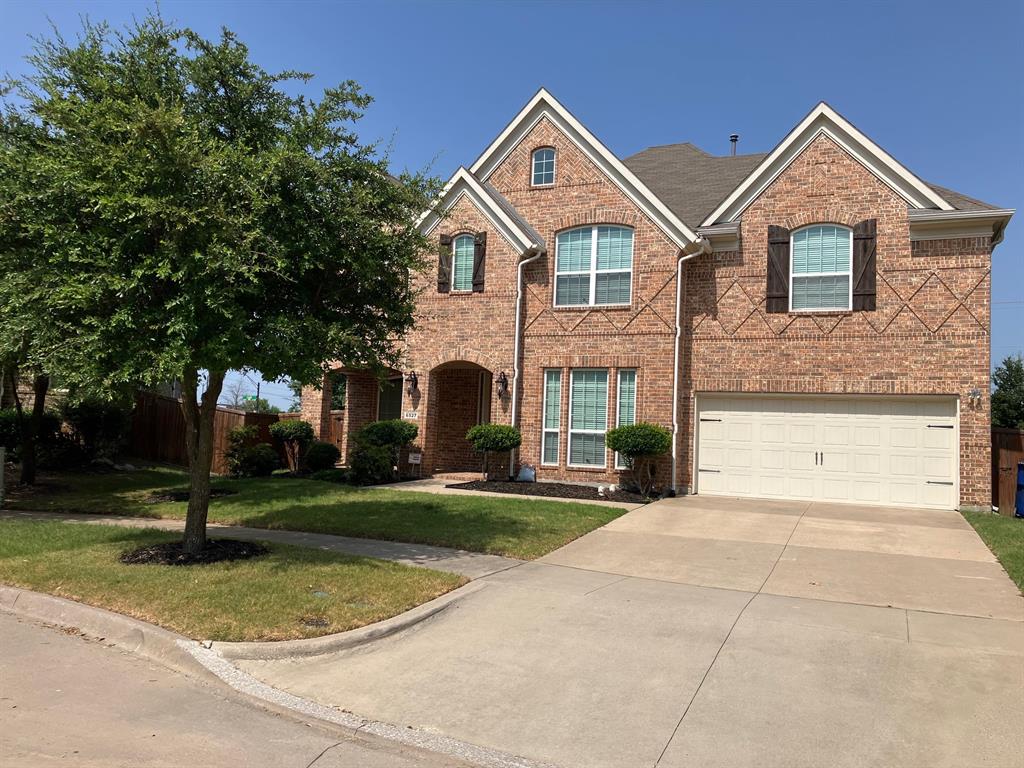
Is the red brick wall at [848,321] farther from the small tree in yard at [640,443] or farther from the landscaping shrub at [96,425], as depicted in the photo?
the landscaping shrub at [96,425]

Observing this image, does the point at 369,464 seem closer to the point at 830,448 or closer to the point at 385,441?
the point at 385,441

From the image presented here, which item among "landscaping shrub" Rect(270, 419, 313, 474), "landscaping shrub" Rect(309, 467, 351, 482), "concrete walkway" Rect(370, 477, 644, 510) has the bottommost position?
"concrete walkway" Rect(370, 477, 644, 510)

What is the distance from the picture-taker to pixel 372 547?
941 cm

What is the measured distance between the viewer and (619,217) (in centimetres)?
1636

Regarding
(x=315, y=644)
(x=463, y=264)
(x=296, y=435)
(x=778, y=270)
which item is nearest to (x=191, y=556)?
(x=315, y=644)

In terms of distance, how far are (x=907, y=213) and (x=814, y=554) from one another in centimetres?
849

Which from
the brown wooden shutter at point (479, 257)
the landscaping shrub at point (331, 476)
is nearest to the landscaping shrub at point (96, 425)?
the landscaping shrub at point (331, 476)

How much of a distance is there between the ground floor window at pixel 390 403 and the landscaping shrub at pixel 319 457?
262 cm

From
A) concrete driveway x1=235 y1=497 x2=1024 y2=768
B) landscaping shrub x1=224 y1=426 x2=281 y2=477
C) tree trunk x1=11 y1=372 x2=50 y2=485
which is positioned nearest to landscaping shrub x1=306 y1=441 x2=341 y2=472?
landscaping shrub x1=224 y1=426 x2=281 y2=477

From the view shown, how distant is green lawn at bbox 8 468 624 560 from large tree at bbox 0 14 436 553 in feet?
9.14

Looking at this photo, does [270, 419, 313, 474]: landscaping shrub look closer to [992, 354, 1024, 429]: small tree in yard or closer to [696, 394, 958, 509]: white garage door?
[696, 394, 958, 509]: white garage door

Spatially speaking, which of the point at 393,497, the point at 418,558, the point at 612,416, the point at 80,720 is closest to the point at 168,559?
the point at 418,558

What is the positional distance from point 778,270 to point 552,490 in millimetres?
6763

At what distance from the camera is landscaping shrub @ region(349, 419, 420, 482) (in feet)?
50.8
